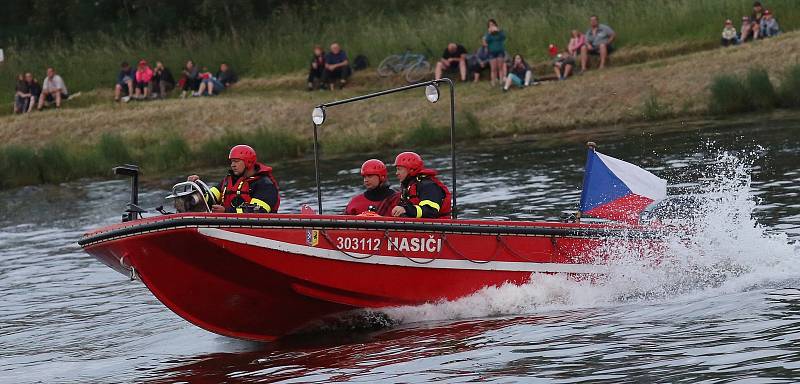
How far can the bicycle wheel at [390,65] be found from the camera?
3466 centimetres

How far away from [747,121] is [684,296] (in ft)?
46.1

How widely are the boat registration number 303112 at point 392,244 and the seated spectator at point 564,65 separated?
1933cm

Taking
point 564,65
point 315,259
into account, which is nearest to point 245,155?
point 315,259

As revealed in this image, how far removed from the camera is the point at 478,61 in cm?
3241

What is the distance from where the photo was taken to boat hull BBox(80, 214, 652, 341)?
468 inches

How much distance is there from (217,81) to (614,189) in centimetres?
2381

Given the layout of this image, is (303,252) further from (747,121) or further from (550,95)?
(550,95)

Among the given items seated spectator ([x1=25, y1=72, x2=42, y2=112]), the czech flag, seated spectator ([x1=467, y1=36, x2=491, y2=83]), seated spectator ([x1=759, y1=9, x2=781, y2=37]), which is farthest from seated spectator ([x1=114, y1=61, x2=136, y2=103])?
the czech flag

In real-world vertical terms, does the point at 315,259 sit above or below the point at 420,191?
below

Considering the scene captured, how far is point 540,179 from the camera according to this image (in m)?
22.7

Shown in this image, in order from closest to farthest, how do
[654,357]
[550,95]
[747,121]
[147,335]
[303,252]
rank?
[654,357]
[303,252]
[147,335]
[747,121]
[550,95]

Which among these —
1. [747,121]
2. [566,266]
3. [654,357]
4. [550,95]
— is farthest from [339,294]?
[550,95]

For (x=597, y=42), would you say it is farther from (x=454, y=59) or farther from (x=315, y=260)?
(x=315, y=260)

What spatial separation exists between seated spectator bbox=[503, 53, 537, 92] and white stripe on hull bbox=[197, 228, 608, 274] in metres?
18.3
